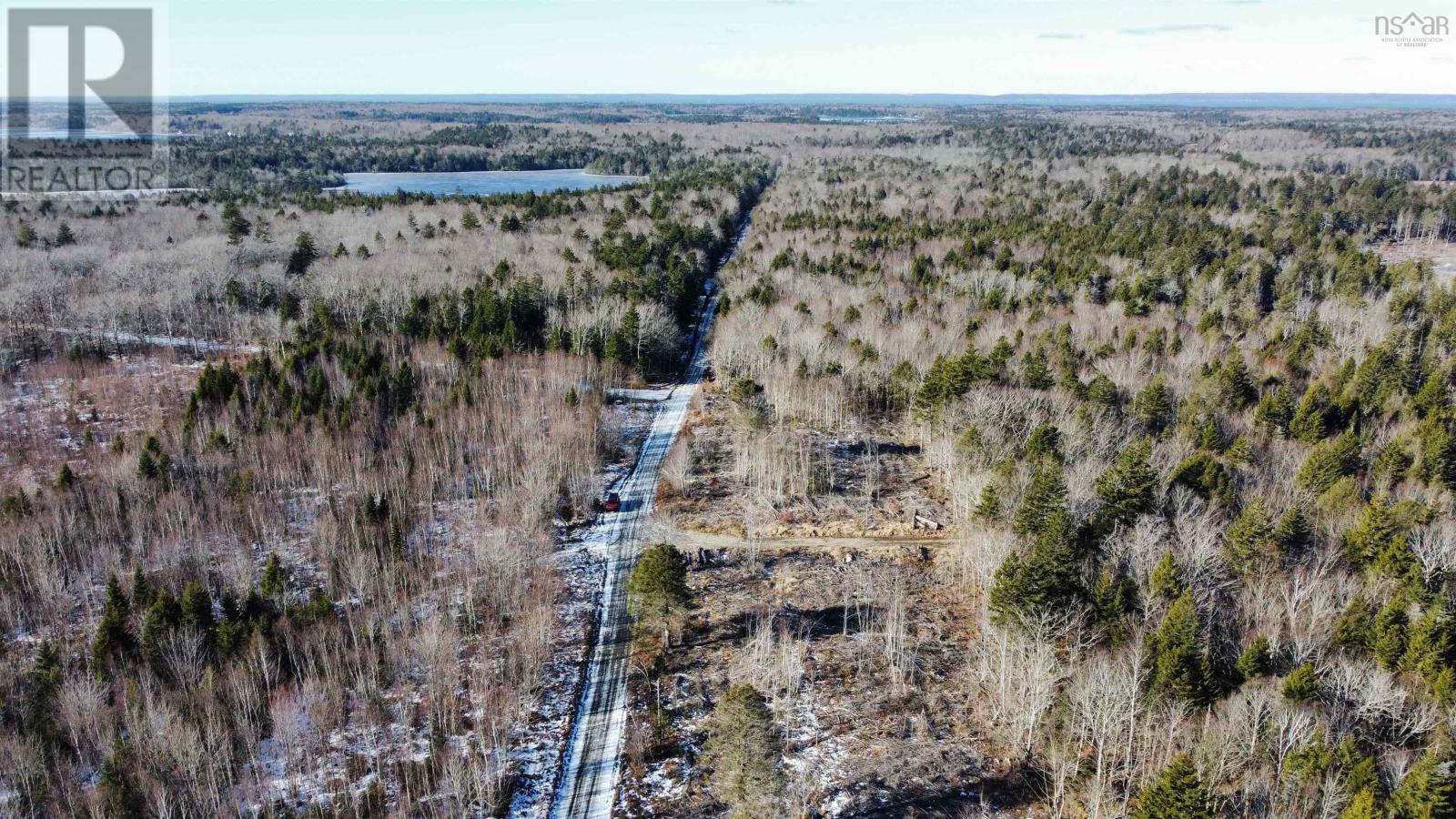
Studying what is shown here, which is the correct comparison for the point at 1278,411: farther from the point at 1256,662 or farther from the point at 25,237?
the point at 25,237

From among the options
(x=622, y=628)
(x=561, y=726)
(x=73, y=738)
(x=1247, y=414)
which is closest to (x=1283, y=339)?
(x=1247, y=414)

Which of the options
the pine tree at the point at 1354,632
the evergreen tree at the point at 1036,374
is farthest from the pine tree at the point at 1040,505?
the evergreen tree at the point at 1036,374

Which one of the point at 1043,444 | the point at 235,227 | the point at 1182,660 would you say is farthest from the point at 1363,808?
the point at 235,227

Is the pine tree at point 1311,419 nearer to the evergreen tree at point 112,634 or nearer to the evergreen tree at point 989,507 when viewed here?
the evergreen tree at point 989,507

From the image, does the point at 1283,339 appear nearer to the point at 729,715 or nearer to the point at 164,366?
the point at 729,715

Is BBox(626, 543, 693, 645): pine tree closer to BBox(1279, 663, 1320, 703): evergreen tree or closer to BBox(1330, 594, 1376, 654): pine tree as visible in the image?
BBox(1279, 663, 1320, 703): evergreen tree
